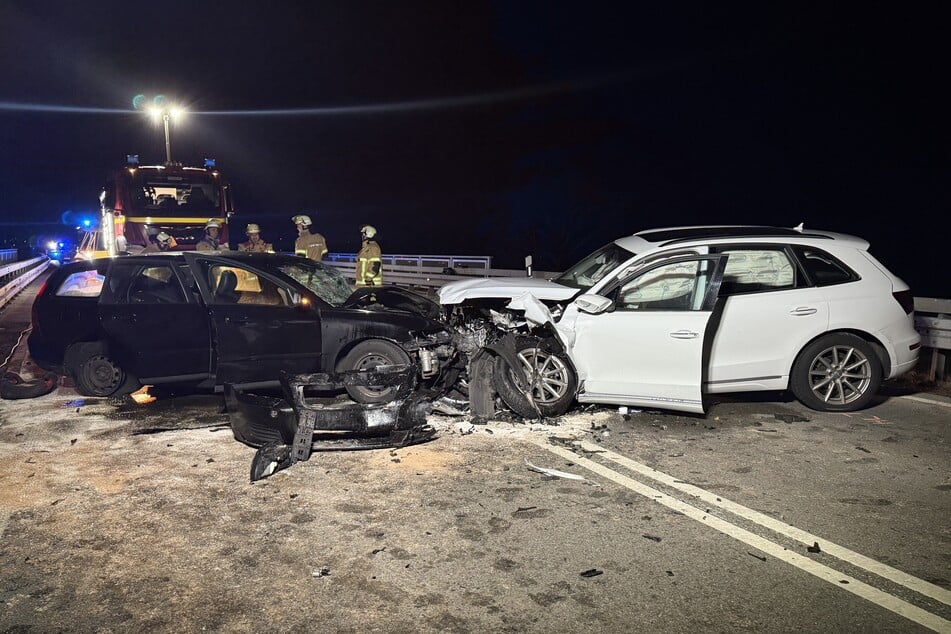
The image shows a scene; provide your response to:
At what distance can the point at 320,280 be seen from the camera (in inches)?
321

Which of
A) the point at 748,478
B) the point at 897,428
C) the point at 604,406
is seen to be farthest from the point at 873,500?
the point at 604,406

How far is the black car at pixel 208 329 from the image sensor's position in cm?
692

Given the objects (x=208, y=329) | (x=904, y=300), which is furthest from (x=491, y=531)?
(x=904, y=300)

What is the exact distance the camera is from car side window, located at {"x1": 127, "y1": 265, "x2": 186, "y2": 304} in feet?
23.4

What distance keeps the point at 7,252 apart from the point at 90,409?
1489 inches

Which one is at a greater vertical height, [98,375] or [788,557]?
[98,375]

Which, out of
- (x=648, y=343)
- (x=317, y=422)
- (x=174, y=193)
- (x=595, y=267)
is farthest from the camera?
(x=174, y=193)

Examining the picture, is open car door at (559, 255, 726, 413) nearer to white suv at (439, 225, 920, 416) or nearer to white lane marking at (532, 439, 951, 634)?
white suv at (439, 225, 920, 416)

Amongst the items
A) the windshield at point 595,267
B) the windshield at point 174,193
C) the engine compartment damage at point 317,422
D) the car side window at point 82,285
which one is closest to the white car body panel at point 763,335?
the windshield at point 595,267

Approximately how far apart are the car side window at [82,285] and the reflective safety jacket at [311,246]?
515 cm

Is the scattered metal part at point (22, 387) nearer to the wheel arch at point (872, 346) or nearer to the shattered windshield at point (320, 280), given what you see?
the shattered windshield at point (320, 280)

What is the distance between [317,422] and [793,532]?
328 cm

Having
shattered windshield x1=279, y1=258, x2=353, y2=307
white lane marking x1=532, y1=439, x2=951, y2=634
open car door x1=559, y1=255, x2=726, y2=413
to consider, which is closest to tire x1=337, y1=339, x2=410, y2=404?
shattered windshield x1=279, y1=258, x2=353, y2=307

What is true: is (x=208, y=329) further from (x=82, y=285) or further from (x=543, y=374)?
(x=543, y=374)
